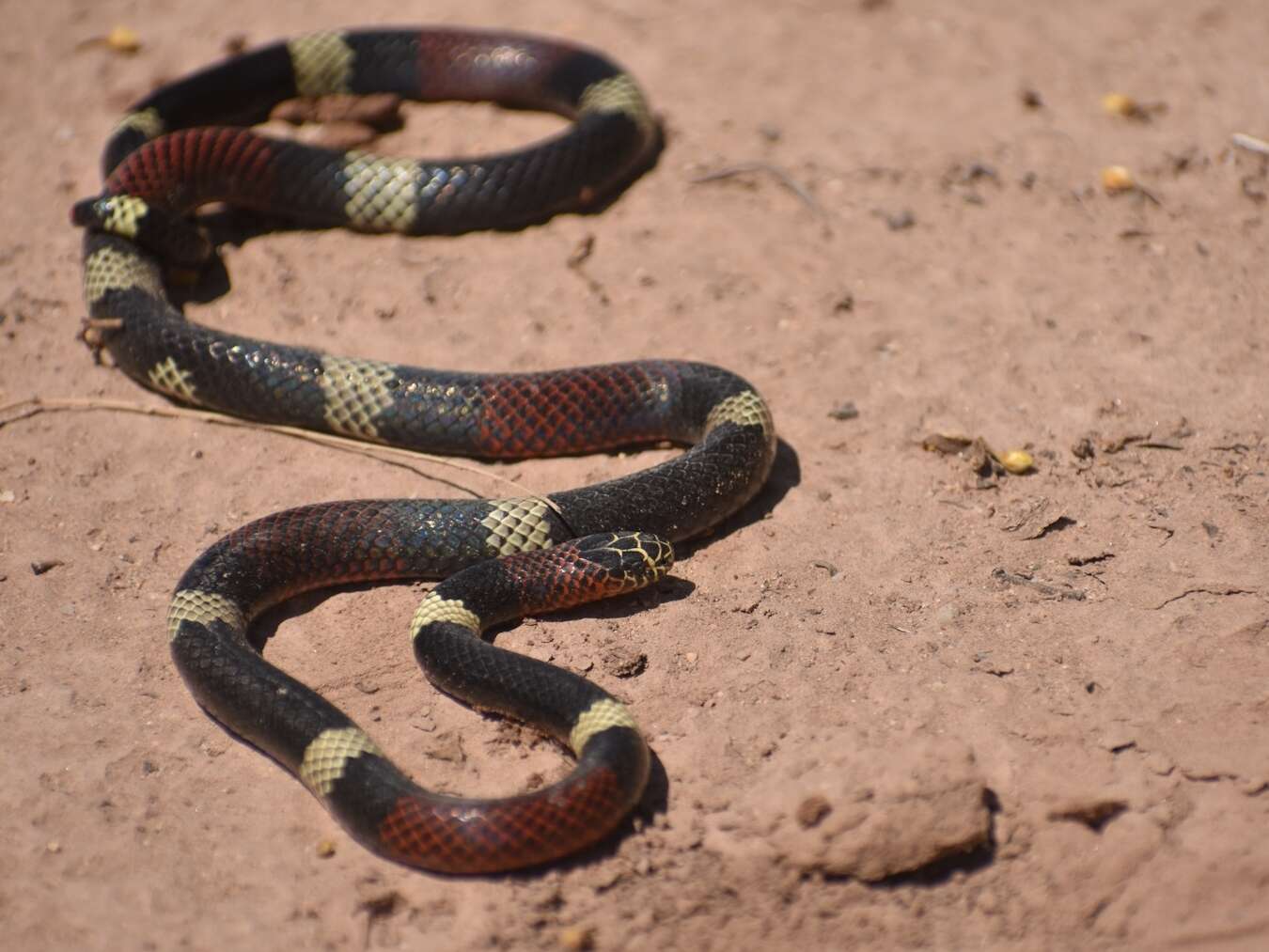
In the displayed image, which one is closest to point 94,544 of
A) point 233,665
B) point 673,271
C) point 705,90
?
point 233,665

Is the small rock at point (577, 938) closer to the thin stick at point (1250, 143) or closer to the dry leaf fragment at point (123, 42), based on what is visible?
the thin stick at point (1250, 143)

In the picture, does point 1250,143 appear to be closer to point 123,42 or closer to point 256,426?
point 256,426

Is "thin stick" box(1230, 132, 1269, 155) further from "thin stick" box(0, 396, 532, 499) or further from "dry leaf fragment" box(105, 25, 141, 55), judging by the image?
"dry leaf fragment" box(105, 25, 141, 55)

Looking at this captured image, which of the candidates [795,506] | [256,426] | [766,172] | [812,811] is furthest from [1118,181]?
[256,426]

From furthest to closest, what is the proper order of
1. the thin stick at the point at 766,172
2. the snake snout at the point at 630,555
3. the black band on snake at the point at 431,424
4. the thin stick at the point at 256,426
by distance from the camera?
the thin stick at the point at 766,172, the thin stick at the point at 256,426, the snake snout at the point at 630,555, the black band on snake at the point at 431,424

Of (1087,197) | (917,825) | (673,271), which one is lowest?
(917,825)

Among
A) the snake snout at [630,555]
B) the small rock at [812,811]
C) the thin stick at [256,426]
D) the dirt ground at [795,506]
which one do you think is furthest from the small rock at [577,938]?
the thin stick at [256,426]

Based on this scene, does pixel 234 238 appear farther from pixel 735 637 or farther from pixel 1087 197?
pixel 1087 197
